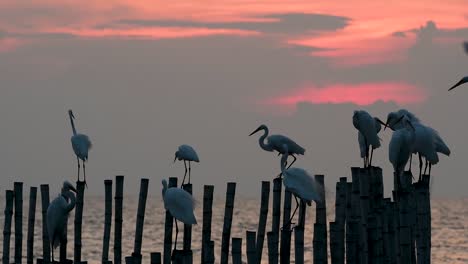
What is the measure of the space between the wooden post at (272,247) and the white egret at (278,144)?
268 inches

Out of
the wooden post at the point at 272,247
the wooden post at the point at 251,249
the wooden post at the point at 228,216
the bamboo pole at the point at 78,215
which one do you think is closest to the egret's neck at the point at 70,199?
the bamboo pole at the point at 78,215

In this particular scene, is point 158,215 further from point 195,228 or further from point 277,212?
point 277,212

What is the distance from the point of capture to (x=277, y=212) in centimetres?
1702

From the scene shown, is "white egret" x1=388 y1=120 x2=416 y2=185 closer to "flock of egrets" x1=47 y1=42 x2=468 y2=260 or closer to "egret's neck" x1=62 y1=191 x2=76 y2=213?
"flock of egrets" x1=47 y1=42 x2=468 y2=260

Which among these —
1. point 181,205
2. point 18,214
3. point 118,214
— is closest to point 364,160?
point 181,205

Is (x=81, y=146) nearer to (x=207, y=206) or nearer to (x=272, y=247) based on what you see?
(x=207, y=206)

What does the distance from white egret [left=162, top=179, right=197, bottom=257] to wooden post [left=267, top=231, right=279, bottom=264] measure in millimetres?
2584

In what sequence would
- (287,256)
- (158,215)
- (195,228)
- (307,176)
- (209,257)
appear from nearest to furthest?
1. (209,257)
2. (287,256)
3. (307,176)
4. (195,228)
5. (158,215)

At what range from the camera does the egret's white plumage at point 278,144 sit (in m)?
21.0

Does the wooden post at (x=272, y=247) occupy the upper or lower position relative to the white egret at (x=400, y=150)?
lower

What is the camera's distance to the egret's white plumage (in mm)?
21047

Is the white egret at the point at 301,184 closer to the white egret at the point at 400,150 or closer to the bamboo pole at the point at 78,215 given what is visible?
the white egret at the point at 400,150

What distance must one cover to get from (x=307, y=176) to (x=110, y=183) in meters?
3.21

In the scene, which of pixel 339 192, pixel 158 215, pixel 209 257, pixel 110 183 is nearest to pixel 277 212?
pixel 339 192
